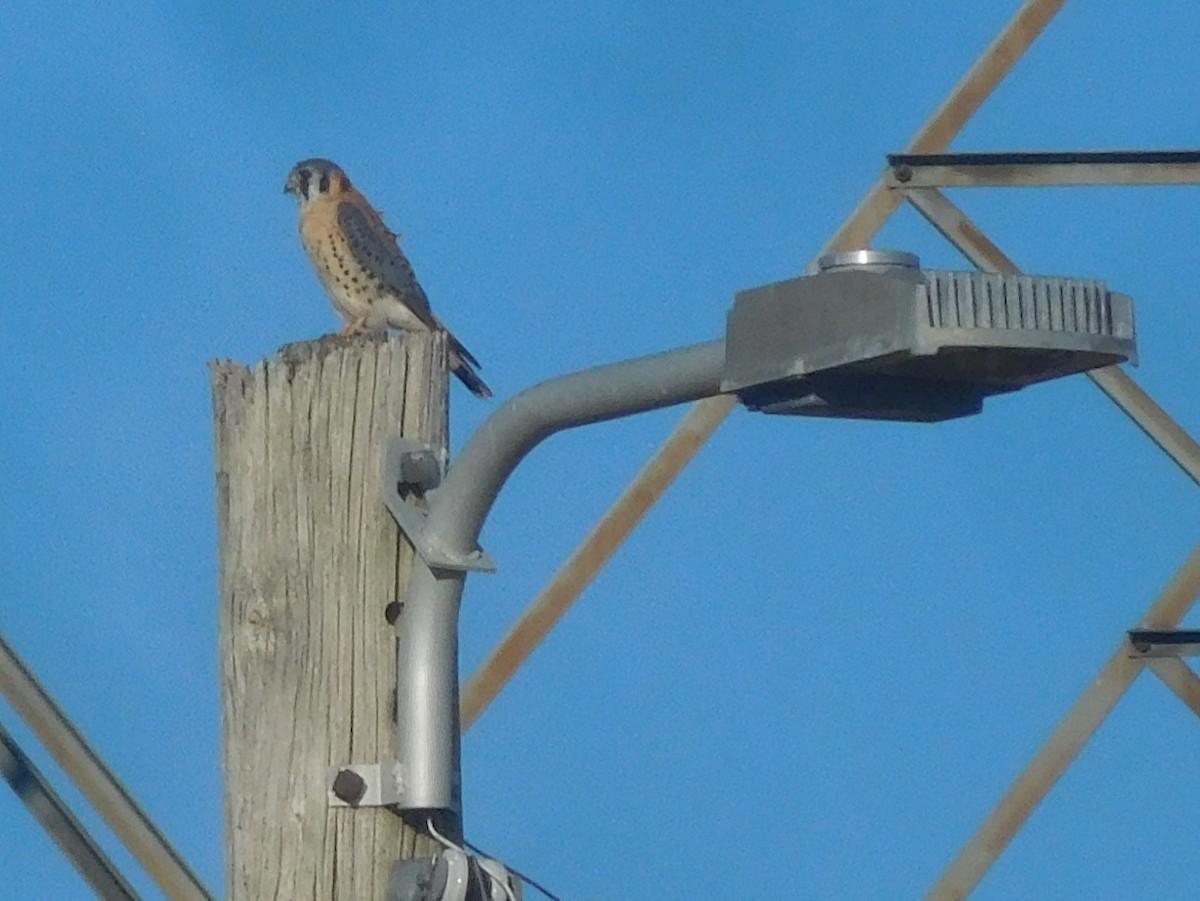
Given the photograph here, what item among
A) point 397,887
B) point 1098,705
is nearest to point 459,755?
point 397,887

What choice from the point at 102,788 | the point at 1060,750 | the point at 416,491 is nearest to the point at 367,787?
the point at 416,491

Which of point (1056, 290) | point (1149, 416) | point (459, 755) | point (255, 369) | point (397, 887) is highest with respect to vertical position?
point (1149, 416)

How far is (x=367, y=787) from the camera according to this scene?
2932mm

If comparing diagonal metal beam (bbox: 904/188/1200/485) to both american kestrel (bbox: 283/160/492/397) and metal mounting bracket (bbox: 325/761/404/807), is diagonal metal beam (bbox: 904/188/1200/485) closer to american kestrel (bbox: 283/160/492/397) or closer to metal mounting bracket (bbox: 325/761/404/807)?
american kestrel (bbox: 283/160/492/397)

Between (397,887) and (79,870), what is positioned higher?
(79,870)

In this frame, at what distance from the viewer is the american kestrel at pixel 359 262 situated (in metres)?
6.47

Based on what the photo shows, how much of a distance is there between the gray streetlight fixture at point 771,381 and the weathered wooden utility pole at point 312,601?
0.13 ft

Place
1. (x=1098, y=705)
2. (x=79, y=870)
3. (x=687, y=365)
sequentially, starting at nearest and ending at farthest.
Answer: (x=687, y=365), (x=79, y=870), (x=1098, y=705)

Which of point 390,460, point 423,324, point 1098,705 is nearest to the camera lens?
point 390,460

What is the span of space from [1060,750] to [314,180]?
130 inches

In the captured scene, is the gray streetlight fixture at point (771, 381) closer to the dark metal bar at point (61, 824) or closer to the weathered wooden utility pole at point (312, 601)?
the weathered wooden utility pole at point (312, 601)

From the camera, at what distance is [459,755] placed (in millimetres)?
3020

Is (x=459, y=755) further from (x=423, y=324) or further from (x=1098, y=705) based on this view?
(x=423, y=324)

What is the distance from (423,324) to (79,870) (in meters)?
2.17
